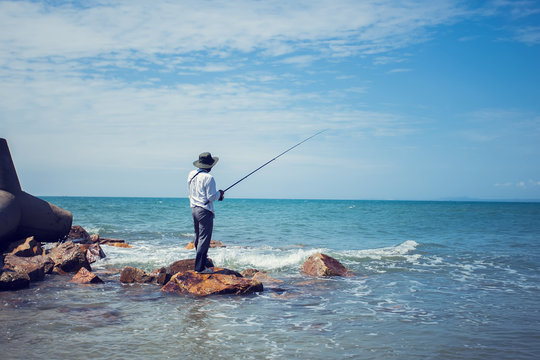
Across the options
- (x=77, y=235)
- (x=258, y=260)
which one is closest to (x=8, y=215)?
(x=77, y=235)

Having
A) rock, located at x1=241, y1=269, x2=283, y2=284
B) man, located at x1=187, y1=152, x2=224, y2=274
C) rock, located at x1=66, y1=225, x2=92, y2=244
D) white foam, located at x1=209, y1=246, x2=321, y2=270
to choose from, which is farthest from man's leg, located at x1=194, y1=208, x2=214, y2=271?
rock, located at x1=66, y1=225, x2=92, y2=244

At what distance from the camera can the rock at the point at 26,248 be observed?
31.4ft

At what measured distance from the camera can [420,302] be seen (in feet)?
23.5

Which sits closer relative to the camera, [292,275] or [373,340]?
[373,340]

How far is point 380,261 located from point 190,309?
731cm

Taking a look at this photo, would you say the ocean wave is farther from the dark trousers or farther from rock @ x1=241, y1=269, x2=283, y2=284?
the dark trousers

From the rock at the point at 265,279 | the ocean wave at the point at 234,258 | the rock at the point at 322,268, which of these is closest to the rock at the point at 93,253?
the ocean wave at the point at 234,258

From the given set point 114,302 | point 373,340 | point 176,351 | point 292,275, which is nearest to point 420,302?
point 373,340

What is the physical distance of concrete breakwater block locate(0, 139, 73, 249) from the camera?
9.07 metres

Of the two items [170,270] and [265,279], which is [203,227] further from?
[265,279]

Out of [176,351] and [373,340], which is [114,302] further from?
[373,340]

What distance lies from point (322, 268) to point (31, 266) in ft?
19.5

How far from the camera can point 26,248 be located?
380 inches

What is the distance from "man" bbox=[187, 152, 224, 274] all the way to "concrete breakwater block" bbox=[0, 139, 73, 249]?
4454 mm
